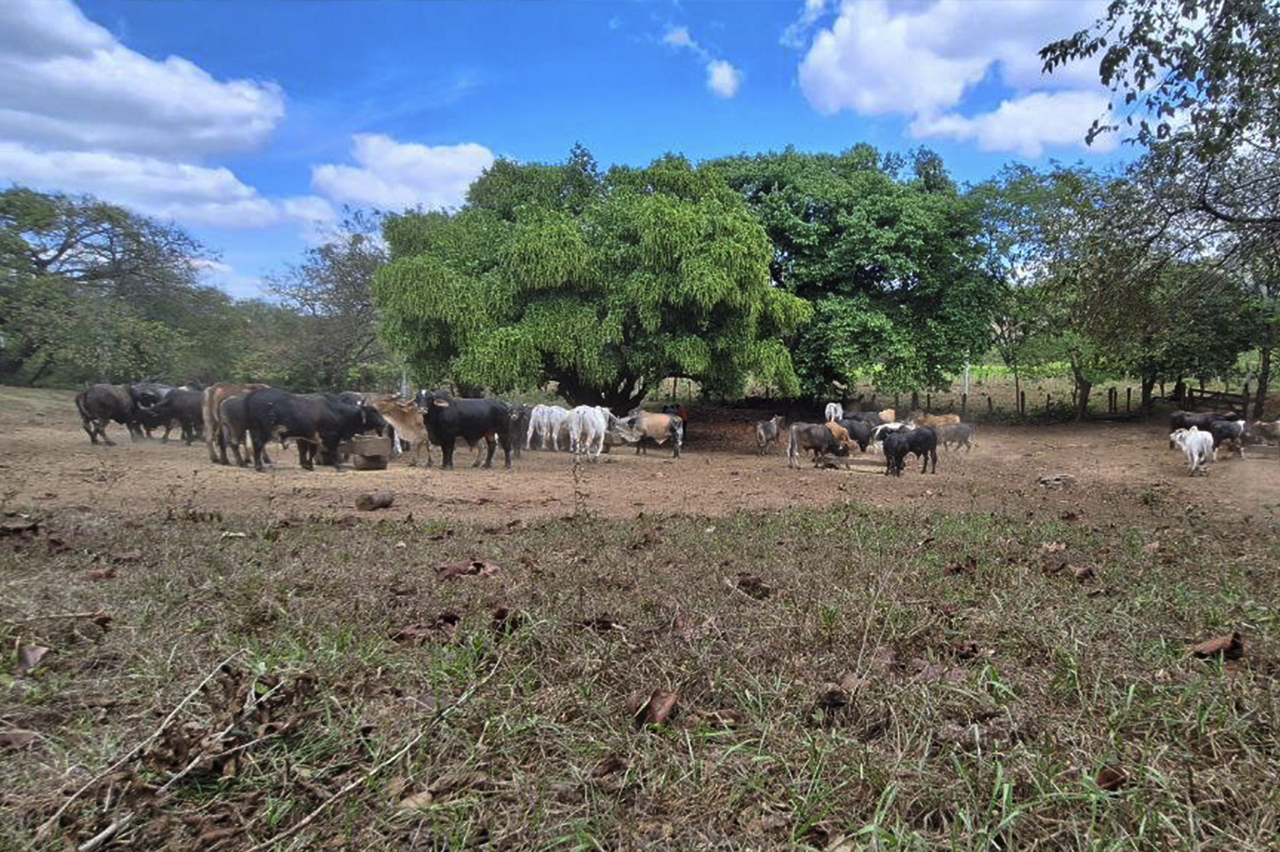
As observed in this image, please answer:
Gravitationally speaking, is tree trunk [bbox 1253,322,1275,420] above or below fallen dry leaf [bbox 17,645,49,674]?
above

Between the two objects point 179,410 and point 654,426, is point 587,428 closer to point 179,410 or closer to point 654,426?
point 654,426

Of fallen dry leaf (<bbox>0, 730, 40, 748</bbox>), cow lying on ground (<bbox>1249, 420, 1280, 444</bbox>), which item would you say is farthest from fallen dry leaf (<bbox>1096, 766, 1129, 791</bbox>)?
cow lying on ground (<bbox>1249, 420, 1280, 444</bbox>)

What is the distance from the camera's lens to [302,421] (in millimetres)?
13586

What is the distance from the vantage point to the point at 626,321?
2000 centimetres

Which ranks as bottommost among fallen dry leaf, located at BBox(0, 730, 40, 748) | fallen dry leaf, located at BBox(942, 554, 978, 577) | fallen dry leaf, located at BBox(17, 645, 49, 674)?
fallen dry leaf, located at BBox(942, 554, 978, 577)

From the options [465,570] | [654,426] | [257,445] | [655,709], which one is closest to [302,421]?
[257,445]

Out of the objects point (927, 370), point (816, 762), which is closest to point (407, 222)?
point (927, 370)

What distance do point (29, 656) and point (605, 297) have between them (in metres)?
17.4

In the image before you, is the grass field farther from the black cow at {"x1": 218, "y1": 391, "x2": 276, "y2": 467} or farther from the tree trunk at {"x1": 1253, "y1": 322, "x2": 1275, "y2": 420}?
the tree trunk at {"x1": 1253, "y1": 322, "x2": 1275, "y2": 420}

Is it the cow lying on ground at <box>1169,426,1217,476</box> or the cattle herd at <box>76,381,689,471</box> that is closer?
the cattle herd at <box>76,381,689,471</box>

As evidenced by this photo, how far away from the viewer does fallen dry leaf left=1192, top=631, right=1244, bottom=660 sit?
3102 mm

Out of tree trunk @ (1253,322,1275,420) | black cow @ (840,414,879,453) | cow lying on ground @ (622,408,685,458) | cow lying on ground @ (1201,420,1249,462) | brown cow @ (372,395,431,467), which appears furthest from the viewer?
tree trunk @ (1253,322,1275,420)

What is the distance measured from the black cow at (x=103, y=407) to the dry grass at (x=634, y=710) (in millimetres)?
14018

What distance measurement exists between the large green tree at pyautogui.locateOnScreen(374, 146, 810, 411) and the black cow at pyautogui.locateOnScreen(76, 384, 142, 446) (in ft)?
19.0
